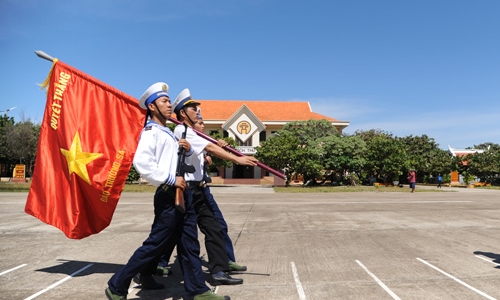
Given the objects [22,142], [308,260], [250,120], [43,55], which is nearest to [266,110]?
[250,120]

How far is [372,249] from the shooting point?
6172mm

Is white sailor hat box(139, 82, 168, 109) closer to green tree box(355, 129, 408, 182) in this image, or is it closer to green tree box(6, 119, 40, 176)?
green tree box(355, 129, 408, 182)

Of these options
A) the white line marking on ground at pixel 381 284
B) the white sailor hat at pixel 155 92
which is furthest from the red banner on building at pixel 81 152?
the white line marking on ground at pixel 381 284

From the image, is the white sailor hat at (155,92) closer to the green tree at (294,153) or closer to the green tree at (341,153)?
the green tree at (294,153)

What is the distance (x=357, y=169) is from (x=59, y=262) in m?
33.9

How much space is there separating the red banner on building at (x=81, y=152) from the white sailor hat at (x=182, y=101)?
52 cm

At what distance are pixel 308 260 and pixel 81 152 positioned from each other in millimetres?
3311

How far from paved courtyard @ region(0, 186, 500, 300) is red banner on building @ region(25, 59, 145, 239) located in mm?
782

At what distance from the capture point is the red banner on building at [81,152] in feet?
14.4

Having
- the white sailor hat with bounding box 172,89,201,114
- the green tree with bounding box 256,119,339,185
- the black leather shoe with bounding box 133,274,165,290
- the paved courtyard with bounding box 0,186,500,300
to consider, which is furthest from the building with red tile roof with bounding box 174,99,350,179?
the black leather shoe with bounding box 133,274,165,290

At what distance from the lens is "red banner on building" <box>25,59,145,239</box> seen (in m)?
4.39

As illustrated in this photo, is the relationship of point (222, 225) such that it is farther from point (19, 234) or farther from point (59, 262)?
point (19, 234)

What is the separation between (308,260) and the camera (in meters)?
5.43

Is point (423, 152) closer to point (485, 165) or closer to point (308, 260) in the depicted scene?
point (485, 165)
